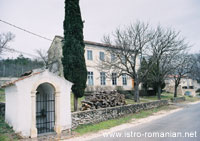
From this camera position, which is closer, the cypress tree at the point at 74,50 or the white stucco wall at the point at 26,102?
the white stucco wall at the point at 26,102

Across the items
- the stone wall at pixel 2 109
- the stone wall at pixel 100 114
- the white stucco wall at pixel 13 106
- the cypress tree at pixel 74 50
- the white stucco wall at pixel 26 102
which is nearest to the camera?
the white stucco wall at pixel 26 102

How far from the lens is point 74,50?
36.7ft

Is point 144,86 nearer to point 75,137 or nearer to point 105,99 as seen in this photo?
point 105,99

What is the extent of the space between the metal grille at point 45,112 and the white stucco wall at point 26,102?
101cm

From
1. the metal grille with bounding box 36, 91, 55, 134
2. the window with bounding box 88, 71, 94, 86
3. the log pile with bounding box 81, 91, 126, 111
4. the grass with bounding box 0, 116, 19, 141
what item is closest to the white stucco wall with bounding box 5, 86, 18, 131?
the grass with bounding box 0, 116, 19, 141

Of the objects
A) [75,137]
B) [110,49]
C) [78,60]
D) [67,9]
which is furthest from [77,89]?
[110,49]

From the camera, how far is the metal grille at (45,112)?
939 cm

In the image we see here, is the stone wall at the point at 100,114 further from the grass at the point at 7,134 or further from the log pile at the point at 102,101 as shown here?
the grass at the point at 7,134

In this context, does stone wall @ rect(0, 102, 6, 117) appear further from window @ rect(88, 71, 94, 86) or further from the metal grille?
window @ rect(88, 71, 94, 86)

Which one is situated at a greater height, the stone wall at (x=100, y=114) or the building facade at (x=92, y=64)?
the building facade at (x=92, y=64)

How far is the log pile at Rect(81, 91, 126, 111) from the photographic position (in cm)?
1183

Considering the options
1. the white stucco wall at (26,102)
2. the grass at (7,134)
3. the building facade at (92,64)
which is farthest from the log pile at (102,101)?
the building facade at (92,64)

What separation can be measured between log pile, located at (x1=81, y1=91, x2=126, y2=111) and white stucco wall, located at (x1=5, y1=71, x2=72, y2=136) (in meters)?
2.94

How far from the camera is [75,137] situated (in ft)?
26.0
